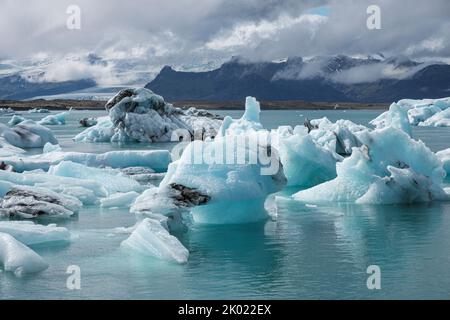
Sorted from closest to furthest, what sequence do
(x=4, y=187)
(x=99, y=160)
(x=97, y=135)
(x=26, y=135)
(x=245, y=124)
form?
(x=4, y=187) → (x=99, y=160) → (x=245, y=124) → (x=26, y=135) → (x=97, y=135)

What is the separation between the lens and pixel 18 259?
9.99 metres

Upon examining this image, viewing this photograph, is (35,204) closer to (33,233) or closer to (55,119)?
(33,233)

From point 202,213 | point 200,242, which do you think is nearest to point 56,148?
point 202,213

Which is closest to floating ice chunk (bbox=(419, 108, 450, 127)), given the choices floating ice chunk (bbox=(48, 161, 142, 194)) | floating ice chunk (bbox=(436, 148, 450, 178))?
floating ice chunk (bbox=(436, 148, 450, 178))

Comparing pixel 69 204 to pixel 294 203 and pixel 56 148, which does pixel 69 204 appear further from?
pixel 56 148

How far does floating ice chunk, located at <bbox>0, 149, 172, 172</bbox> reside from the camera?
22703 millimetres

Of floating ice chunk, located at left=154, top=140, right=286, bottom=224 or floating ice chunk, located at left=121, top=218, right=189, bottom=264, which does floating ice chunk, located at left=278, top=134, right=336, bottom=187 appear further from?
floating ice chunk, located at left=121, top=218, right=189, bottom=264

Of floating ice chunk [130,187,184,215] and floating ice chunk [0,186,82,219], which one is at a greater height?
floating ice chunk [0,186,82,219]

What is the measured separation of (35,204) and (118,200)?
2520 millimetres

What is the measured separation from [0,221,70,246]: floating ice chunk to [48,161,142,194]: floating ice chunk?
582 cm

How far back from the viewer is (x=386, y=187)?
16922 millimetres

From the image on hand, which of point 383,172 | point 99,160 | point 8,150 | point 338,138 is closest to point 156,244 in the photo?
point 383,172

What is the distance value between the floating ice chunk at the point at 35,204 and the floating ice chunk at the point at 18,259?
12.8 ft

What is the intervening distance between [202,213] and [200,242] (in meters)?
1.88
